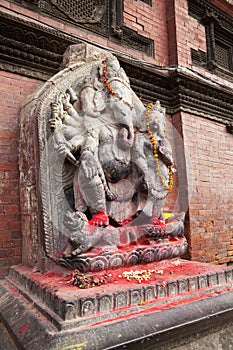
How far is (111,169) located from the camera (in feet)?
8.95

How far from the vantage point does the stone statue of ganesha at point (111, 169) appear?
2.30m

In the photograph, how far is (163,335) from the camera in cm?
168

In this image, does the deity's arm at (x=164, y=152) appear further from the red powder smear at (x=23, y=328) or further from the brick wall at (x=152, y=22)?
the brick wall at (x=152, y=22)

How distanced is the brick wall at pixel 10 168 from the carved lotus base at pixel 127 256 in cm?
117

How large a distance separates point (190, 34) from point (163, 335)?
5757 mm

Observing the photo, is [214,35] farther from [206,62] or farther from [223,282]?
[223,282]

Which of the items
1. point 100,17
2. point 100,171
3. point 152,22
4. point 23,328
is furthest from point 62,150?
point 152,22

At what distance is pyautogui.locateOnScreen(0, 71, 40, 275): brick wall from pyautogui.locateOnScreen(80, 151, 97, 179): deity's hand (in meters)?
1.20

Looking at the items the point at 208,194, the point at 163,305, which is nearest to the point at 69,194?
the point at 163,305

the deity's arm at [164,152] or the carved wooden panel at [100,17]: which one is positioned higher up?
the carved wooden panel at [100,17]

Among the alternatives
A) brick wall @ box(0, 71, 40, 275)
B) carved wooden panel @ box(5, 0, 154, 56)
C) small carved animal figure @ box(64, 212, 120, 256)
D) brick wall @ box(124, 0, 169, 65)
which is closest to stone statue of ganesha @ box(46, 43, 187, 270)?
small carved animal figure @ box(64, 212, 120, 256)

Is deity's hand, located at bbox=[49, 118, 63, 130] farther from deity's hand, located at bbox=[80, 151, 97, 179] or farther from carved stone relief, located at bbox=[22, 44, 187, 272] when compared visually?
deity's hand, located at bbox=[80, 151, 97, 179]

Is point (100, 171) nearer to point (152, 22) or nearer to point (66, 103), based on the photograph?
point (66, 103)

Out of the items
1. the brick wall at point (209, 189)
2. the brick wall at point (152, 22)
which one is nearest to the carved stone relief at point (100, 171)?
the brick wall at point (209, 189)
